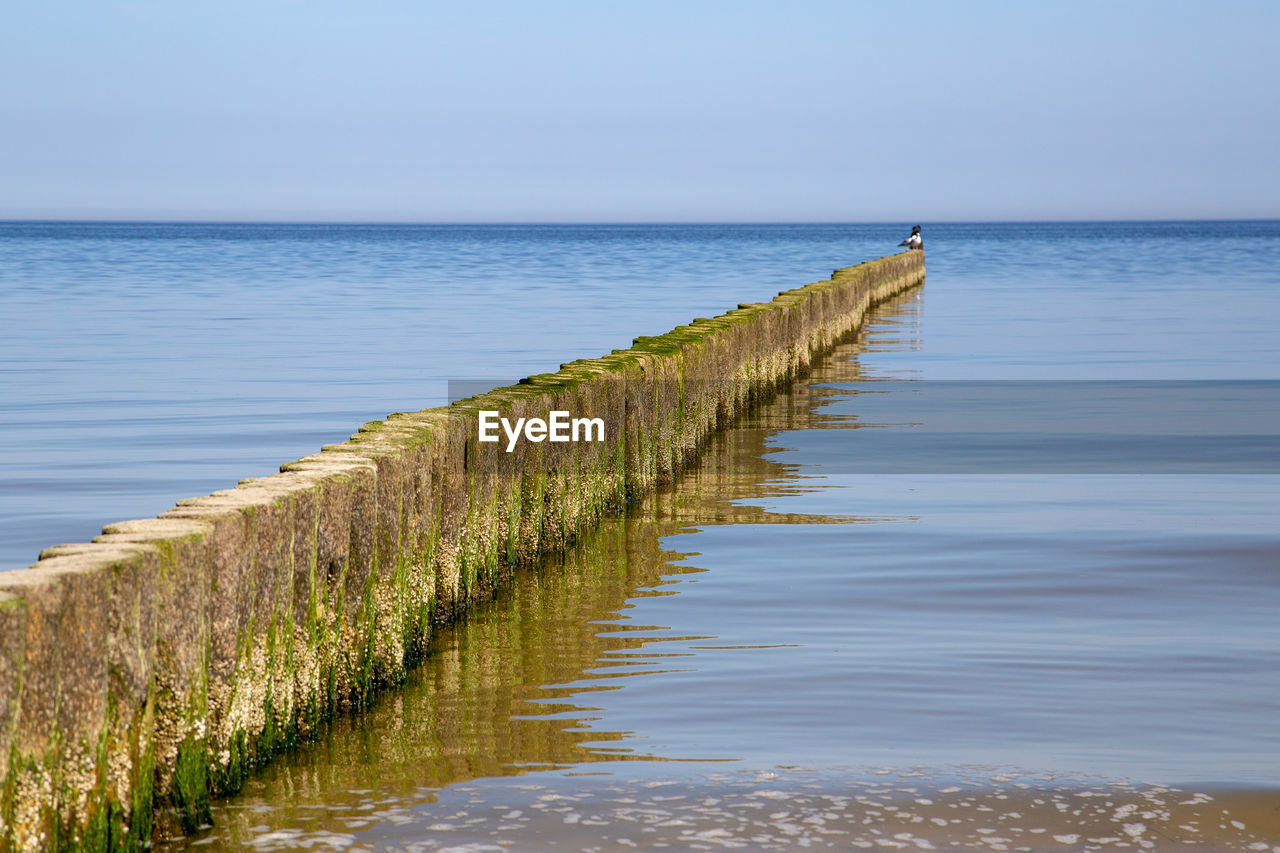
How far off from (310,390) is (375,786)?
41.6 feet

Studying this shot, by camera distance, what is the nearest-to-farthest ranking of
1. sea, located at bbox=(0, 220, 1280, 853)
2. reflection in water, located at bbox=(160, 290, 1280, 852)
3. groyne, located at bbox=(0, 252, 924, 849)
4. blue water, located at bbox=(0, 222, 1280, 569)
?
groyne, located at bbox=(0, 252, 924, 849)
reflection in water, located at bbox=(160, 290, 1280, 852)
sea, located at bbox=(0, 220, 1280, 853)
blue water, located at bbox=(0, 222, 1280, 569)

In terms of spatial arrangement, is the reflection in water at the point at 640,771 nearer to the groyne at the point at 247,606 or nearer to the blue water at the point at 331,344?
the groyne at the point at 247,606

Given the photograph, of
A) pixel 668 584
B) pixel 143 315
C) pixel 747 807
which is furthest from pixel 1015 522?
pixel 143 315

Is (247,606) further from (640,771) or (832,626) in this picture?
(832,626)

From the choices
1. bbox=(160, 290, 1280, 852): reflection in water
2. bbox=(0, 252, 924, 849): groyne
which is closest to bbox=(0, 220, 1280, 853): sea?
bbox=(160, 290, 1280, 852): reflection in water

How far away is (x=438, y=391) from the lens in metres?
18.1

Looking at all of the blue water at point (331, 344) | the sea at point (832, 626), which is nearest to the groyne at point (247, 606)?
the sea at point (832, 626)

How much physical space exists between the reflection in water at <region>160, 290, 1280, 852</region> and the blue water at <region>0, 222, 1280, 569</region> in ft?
11.4

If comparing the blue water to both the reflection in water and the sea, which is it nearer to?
the sea

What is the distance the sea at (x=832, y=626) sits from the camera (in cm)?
470

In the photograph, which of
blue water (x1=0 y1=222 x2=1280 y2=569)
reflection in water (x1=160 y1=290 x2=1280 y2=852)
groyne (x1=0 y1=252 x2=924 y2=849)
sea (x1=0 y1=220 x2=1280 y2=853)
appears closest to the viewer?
groyne (x1=0 y1=252 x2=924 y2=849)

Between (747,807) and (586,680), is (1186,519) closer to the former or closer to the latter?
(586,680)

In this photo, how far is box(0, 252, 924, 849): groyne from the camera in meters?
3.58

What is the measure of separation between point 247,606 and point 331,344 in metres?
19.3
